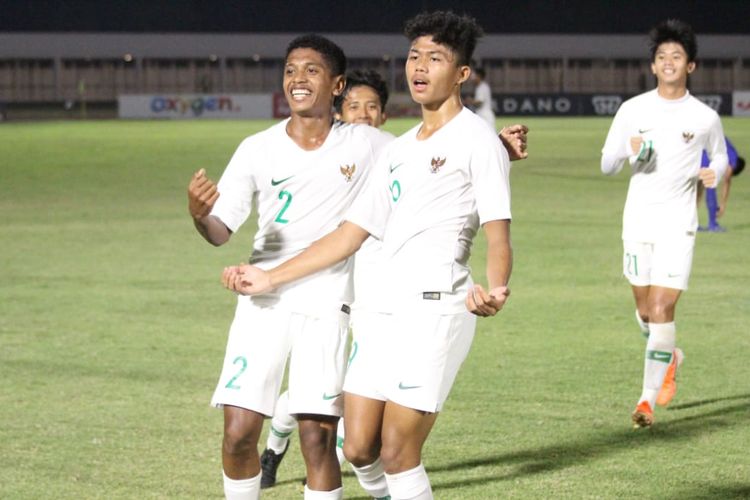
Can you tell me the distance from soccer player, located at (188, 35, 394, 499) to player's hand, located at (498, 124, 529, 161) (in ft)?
1.90

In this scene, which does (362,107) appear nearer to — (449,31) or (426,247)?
(449,31)

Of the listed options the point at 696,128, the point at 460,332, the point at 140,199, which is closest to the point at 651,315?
the point at 696,128

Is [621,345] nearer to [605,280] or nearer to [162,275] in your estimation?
[605,280]

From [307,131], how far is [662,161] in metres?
3.26

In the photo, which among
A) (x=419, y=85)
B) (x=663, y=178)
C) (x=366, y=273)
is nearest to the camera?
(x=419, y=85)

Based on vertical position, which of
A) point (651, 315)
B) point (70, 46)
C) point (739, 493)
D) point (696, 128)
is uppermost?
point (70, 46)

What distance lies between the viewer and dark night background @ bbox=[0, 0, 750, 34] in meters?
67.7

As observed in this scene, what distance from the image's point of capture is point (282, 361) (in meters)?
5.52

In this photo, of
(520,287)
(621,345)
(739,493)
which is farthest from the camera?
(520,287)

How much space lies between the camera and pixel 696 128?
8273mm

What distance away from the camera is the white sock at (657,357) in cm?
804

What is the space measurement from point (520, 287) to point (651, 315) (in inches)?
204

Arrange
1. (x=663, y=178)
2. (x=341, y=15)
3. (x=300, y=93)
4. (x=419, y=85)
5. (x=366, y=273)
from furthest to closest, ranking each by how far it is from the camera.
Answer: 1. (x=341, y=15)
2. (x=663, y=178)
3. (x=366, y=273)
4. (x=300, y=93)
5. (x=419, y=85)

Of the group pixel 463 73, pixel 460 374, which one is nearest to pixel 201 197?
pixel 463 73
